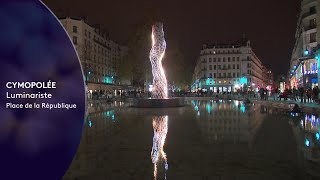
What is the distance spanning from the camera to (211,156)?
7590mm

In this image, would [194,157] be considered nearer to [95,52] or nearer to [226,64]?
[95,52]

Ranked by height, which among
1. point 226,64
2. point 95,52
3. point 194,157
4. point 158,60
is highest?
point 226,64

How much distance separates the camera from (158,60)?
99.1 ft

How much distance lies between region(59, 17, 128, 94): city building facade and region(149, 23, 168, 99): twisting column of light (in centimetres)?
3138

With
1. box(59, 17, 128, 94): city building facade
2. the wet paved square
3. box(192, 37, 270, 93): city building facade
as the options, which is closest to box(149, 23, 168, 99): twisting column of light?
the wet paved square

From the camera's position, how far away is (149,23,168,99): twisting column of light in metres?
30.3

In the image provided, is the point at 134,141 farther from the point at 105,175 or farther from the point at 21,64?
the point at 21,64

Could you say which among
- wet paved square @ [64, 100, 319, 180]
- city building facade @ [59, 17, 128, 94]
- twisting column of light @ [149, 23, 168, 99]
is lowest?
wet paved square @ [64, 100, 319, 180]

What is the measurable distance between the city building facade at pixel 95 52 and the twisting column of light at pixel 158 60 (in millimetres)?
31379

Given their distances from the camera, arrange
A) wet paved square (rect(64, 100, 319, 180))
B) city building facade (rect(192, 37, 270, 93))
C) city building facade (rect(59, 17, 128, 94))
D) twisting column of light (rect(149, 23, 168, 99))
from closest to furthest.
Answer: wet paved square (rect(64, 100, 319, 180)), twisting column of light (rect(149, 23, 168, 99)), city building facade (rect(59, 17, 128, 94)), city building facade (rect(192, 37, 270, 93))

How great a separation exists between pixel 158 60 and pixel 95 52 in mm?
55631

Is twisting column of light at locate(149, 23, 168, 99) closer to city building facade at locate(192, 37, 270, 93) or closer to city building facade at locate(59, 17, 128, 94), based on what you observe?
city building facade at locate(59, 17, 128, 94)

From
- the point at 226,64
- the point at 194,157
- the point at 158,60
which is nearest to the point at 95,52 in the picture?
the point at 158,60

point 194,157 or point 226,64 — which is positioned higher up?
point 226,64
